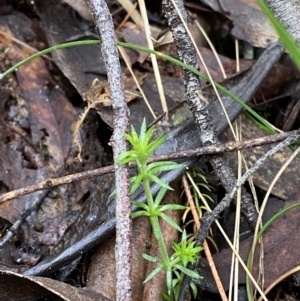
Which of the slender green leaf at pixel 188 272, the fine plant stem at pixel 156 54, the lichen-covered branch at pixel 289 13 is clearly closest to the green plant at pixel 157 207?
the slender green leaf at pixel 188 272

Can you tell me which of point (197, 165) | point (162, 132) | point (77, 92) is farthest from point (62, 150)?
point (197, 165)

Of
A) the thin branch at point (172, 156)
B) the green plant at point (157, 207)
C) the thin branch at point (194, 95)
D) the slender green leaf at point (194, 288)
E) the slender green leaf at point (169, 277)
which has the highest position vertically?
the thin branch at point (194, 95)

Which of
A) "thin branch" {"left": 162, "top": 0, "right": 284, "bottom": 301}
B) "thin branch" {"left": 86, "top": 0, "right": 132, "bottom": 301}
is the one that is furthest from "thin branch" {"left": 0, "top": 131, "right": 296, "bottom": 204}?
"thin branch" {"left": 86, "top": 0, "right": 132, "bottom": 301}

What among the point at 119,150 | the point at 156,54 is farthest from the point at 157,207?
the point at 156,54

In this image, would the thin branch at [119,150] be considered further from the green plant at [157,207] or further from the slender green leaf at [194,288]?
the slender green leaf at [194,288]

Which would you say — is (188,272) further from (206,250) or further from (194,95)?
(194,95)

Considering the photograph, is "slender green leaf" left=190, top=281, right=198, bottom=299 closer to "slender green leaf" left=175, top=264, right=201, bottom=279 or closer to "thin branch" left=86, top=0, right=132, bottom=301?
"slender green leaf" left=175, top=264, right=201, bottom=279
